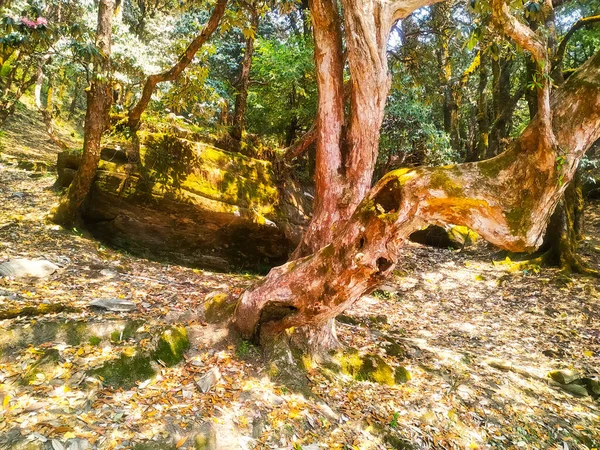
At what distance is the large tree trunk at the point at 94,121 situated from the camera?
5799mm

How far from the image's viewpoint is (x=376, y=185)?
11.5 ft

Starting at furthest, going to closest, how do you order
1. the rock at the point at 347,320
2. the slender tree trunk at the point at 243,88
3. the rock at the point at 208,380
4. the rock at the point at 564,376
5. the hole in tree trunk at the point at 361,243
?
the slender tree trunk at the point at 243,88, the rock at the point at 347,320, the rock at the point at 564,376, the rock at the point at 208,380, the hole in tree trunk at the point at 361,243

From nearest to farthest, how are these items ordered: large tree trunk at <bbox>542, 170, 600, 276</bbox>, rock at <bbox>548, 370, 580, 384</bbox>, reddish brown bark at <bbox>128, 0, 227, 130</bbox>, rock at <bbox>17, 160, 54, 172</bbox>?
rock at <bbox>548, 370, 580, 384</bbox>
reddish brown bark at <bbox>128, 0, 227, 130</bbox>
large tree trunk at <bbox>542, 170, 600, 276</bbox>
rock at <bbox>17, 160, 54, 172</bbox>

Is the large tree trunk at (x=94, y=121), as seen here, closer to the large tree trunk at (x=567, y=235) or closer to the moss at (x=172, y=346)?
the moss at (x=172, y=346)

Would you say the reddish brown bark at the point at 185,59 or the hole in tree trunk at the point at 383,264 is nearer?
the hole in tree trunk at the point at 383,264

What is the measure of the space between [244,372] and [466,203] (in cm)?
289

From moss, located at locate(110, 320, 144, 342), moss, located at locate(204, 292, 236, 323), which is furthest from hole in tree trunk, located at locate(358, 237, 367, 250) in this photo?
moss, located at locate(110, 320, 144, 342)

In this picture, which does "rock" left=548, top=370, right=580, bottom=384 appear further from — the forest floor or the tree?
the tree

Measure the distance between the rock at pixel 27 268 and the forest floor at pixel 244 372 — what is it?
154mm

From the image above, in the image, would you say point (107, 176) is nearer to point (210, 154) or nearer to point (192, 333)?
point (210, 154)

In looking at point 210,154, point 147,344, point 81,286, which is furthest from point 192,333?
point 210,154

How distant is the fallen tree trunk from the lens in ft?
9.46

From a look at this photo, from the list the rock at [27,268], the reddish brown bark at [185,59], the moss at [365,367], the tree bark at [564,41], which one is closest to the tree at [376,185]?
the moss at [365,367]

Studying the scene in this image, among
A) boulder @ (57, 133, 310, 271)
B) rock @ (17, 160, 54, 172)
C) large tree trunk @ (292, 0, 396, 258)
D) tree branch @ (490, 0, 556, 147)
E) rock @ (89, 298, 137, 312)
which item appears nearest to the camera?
tree branch @ (490, 0, 556, 147)
